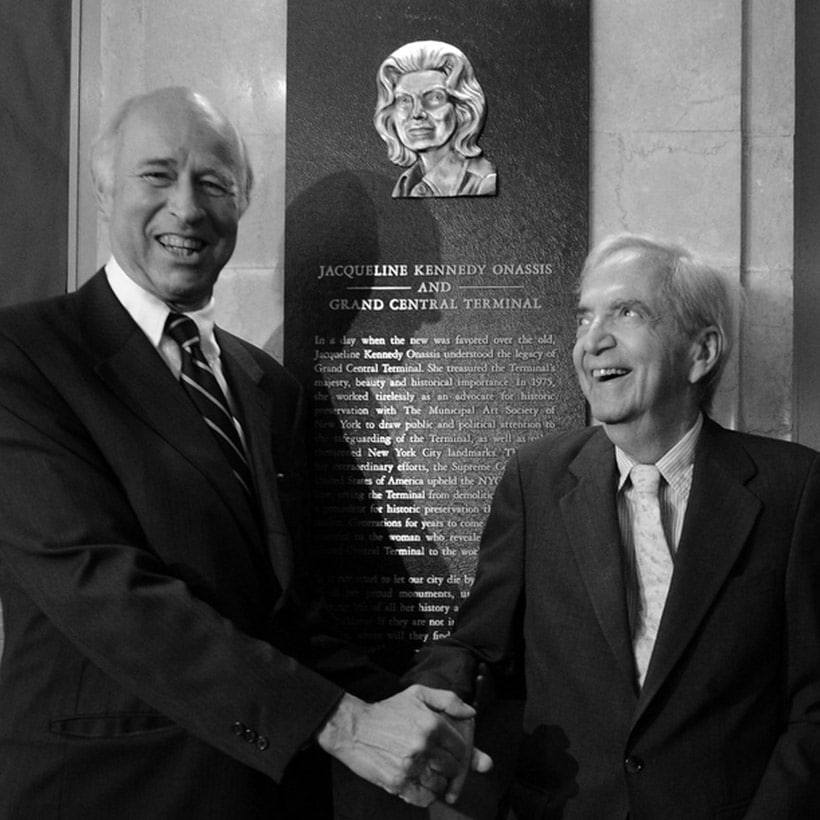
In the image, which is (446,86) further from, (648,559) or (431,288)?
(648,559)

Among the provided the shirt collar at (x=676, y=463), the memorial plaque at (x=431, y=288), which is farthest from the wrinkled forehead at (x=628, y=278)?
the memorial plaque at (x=431, y=288)

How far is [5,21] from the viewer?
3.81 meters

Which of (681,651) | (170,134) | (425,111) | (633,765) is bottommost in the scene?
(633,765)

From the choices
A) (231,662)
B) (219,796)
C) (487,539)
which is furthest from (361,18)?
(219,796)

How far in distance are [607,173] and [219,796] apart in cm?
231

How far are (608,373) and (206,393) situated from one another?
1.04 metres

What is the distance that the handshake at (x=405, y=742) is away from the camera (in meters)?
2.37

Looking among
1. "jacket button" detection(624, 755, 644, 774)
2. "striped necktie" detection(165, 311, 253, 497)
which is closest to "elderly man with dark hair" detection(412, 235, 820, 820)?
"jacket button" detection(624, 755, 644, 774)

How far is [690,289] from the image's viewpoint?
277cm

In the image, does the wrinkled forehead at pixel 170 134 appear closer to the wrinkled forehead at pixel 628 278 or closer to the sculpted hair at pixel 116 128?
the sculpted hair at pixel 116 128

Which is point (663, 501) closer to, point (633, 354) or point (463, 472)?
point (633, 354)

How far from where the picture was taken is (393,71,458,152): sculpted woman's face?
11.5 feet

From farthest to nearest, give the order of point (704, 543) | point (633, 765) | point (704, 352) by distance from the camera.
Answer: point (704, 352) < point (704, 543) < point (633, 765)

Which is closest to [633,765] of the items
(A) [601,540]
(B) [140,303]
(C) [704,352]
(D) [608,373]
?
(A) [601,540]
